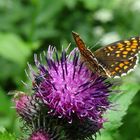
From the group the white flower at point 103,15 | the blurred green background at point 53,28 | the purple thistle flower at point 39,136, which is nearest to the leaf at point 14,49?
the blurred green background at point 53,28

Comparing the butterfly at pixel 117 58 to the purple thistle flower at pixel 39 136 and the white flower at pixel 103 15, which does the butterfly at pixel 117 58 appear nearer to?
the purple thistle flower at pixel 39 136

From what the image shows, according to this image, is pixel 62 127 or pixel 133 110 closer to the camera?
pixel 62 127

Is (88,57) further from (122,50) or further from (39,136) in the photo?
(39,136)

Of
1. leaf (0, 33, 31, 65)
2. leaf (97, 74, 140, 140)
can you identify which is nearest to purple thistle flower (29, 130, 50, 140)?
leaf (97, 74, 140, 140)

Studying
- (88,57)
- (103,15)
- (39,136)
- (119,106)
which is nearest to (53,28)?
(103,15)

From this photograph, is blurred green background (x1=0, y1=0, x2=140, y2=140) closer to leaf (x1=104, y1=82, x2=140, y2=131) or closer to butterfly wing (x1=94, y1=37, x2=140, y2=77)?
leaf (x1=104, y1=82, x2=140, y2=131)

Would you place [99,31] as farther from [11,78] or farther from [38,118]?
[38,118]

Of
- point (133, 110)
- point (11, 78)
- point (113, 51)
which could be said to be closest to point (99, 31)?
point (11, 78)
